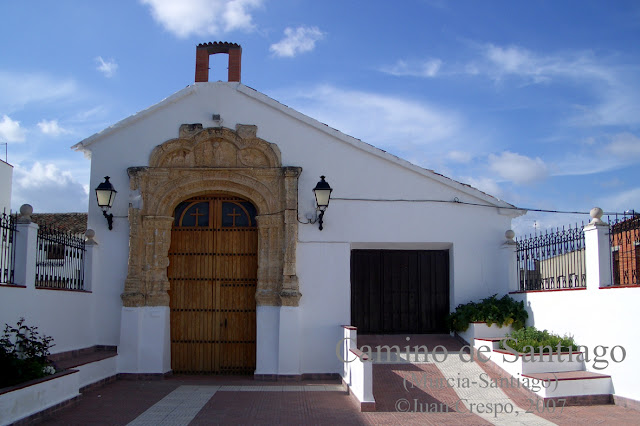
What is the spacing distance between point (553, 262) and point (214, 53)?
815 centimetres

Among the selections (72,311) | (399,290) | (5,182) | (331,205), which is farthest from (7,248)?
(5,182)

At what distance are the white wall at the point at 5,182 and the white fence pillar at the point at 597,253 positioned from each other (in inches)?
771

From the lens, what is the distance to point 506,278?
12.3m

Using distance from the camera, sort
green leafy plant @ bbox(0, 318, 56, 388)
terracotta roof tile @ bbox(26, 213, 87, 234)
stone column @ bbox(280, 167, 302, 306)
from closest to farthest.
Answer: green leafy plant @ bbox(0, 318, 56, 388), stone column @ bbox(280, 167, 302, 306), terracotta roof tile @ bbox(26, 213, 87, 234)

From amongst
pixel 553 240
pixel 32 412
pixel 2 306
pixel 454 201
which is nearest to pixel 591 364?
pixel 553 240

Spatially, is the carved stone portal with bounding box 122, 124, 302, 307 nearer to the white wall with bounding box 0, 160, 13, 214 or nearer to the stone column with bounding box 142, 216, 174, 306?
the stone column with bounding box 142, 216, 174, 306

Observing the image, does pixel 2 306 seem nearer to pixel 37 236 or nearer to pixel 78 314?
pixel 37 236

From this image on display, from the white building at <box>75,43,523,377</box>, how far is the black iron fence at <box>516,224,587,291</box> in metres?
0.46

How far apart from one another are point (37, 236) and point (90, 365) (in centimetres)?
241

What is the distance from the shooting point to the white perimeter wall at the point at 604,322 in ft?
28.7

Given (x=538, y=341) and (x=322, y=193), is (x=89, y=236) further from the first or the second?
(x=538, y=341)

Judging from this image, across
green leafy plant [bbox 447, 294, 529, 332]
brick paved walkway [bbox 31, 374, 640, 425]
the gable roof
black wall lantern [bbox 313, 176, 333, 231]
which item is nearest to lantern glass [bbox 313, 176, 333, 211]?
black wall lantern [bbox 313, 176, 333, 231]

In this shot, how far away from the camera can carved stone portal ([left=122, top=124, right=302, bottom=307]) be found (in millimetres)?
11969

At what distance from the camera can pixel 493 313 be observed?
11547 millimetres
